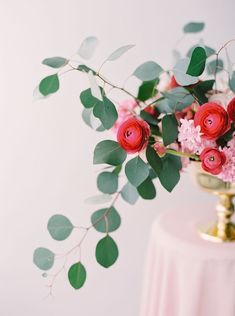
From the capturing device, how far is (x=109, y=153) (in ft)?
3.11

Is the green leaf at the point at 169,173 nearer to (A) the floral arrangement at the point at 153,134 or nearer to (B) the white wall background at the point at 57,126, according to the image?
(A) the floral arrangement at the point at 153,134

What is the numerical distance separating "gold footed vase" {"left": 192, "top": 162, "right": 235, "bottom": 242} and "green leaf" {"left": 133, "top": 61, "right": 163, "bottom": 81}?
0.26 meters

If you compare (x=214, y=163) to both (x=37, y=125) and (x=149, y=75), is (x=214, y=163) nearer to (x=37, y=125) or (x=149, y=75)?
(x=149, y=75)

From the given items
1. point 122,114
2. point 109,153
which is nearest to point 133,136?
point 109,153

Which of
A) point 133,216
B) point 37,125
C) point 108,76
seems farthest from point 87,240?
point 108,76

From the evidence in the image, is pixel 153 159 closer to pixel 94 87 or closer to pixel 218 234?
pixel 94 87

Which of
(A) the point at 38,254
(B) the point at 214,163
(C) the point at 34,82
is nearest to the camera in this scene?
(B) the point at 214,163

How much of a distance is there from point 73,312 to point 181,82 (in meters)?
1.16

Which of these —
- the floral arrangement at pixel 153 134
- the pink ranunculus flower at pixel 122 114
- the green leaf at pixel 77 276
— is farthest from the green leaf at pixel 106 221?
the pink ranunculus flower at pixel 122 114

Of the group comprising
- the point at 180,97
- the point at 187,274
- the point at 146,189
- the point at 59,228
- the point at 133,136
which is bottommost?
the point at 187,274

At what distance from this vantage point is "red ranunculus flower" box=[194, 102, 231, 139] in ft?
3.02

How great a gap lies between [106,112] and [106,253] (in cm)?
35

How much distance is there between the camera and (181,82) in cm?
99

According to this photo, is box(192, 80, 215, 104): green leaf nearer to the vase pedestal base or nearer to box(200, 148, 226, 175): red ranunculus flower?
box(200, 148, 226, 175): red ranunculus flower
